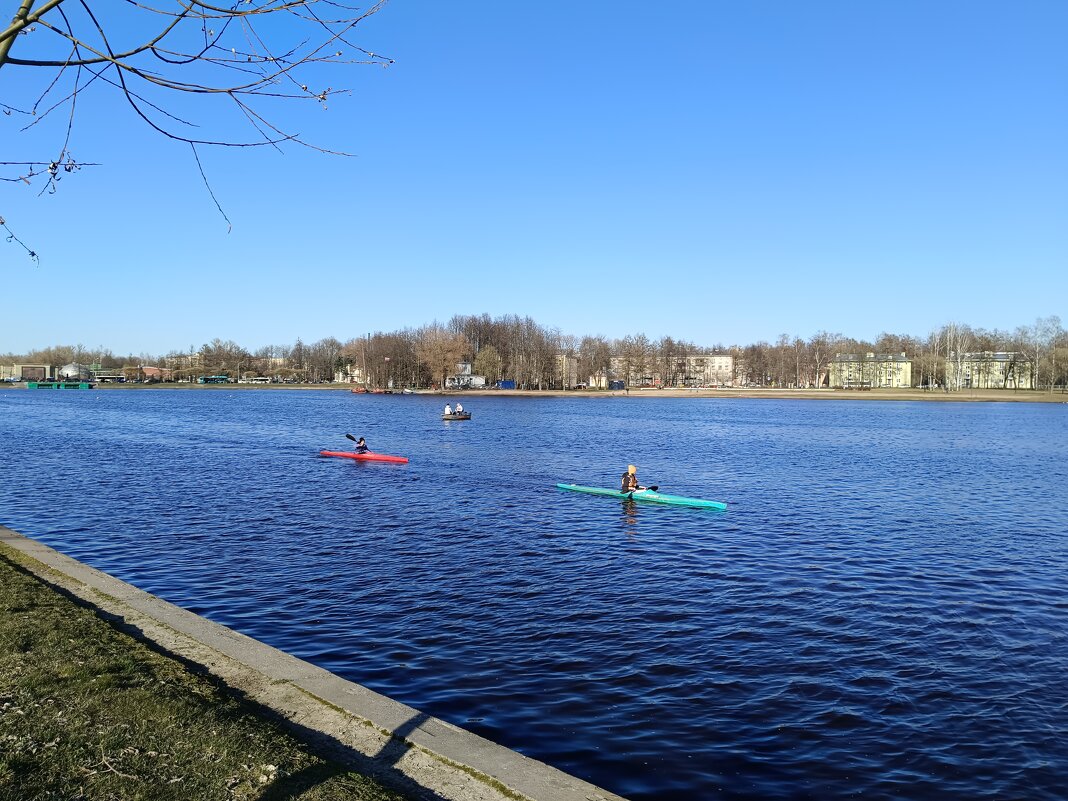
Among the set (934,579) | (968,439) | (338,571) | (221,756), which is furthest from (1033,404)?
(221,756)

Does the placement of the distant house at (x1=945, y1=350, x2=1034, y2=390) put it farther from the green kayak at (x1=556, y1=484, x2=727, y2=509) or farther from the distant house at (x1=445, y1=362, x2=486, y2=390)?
the green kayak at (x1=556, y1=484, x2=727, y2=509)

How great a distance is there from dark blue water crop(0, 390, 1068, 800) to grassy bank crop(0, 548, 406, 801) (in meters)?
3.62

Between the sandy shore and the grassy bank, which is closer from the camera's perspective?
the grassy bank

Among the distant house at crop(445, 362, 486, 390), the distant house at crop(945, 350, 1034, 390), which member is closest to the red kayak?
the distant house at crop(445, 362, 486, 390)

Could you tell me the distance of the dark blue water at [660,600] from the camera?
10.2 metres

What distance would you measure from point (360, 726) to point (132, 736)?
206cm

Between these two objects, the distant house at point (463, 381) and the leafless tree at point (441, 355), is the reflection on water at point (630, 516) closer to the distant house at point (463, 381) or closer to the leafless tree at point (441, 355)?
the leafless tree at point (441, 355)

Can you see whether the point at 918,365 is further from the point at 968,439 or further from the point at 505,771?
the point at 505,771

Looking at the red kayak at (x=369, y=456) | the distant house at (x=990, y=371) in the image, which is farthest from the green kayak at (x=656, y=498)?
the distant house at (x=990, y=371)

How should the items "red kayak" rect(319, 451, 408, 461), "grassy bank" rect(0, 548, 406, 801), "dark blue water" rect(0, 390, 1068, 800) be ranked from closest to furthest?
1. "grassy bank" rect(0, 548, 406, 801)
2. "dark blue water" rect(0, 390, 1068, 800)
3. "red kayak" rect(319, 451, 408, 461)

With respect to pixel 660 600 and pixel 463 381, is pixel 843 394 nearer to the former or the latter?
pixel 463 381

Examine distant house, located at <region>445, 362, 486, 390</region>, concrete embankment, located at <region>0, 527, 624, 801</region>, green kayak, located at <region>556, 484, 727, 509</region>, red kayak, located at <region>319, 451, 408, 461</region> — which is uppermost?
distant house, located at <region>445, 362, 486, 390</region>

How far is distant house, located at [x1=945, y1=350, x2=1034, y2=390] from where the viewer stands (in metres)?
174

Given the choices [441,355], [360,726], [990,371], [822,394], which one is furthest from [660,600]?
[990,371]
